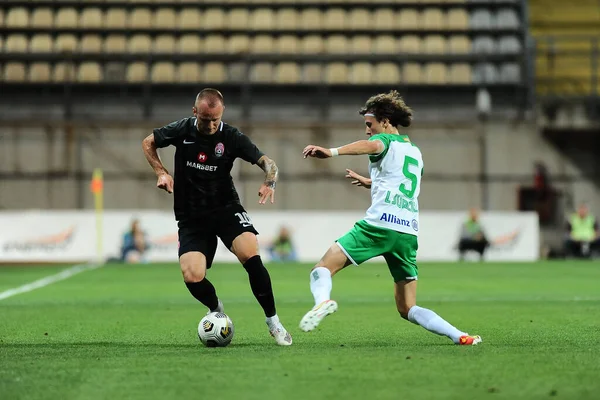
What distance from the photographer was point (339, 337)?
338 inches

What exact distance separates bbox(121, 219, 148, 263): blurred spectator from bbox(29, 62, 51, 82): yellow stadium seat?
19.3ft

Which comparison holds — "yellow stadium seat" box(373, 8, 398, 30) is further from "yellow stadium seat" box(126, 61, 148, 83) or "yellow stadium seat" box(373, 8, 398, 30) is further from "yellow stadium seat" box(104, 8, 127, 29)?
"yellow stadium seat" box(104, 8, 127, 29)

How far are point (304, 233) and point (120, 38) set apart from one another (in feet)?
28.0

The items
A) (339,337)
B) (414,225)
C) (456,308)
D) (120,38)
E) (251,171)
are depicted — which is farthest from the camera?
(120,38)

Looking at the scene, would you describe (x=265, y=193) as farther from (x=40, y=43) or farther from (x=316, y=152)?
(x=40, y=43)

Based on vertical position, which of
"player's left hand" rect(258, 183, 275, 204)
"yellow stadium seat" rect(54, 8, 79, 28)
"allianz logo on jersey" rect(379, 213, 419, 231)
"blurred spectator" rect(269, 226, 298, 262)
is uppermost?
"yellow stadium seat" rect(54, 8, 79, 28)

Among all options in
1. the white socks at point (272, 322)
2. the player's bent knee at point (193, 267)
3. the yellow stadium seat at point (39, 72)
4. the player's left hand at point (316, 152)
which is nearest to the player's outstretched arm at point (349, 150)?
the player's left hand at point (316, 152)

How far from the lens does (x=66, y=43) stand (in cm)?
2997

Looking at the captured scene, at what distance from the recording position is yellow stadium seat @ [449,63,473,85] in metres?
29.4

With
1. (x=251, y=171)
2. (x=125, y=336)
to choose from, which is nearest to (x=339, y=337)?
(x=125, y=336)

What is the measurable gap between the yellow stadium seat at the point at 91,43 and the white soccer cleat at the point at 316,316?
2405 centimetres

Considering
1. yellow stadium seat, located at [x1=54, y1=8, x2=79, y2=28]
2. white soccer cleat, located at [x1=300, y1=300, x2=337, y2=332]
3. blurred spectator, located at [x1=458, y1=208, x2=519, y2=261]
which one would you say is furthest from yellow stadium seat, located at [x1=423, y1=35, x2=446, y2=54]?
white soccer cleat, located at [x1=300, y1=300, x2=337, y2=332]

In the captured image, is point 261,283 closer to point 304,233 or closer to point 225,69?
point 304,233

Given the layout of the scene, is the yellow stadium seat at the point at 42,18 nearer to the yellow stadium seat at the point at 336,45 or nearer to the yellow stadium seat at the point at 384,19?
the yellow stadium seat at the point at 336,45
